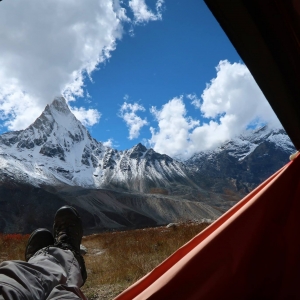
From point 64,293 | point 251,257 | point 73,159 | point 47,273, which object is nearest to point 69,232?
point 47,273

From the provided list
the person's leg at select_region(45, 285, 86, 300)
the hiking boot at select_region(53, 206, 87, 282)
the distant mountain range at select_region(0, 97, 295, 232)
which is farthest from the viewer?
the distant mountain range at select_region(0, 97, 295, 232)

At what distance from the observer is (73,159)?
493 feet

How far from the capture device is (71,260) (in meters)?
1.97

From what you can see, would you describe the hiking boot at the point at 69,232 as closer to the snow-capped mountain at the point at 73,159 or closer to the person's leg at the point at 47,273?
the person's leg at the point at 47,273

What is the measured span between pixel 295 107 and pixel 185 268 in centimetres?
92

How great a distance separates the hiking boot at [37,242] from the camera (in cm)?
229

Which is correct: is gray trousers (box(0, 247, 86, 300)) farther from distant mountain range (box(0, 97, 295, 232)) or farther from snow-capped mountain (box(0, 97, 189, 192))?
snow-capped mountain (box(0, 97, 189, 192))

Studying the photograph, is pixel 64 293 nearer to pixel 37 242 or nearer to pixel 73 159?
pixel 37 242

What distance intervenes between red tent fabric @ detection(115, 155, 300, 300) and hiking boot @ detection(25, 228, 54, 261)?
1161mm

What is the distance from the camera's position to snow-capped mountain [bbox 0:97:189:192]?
106038mm

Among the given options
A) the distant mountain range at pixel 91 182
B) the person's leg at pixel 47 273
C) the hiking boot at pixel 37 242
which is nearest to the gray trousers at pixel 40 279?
the person's leg at pixel 47 273

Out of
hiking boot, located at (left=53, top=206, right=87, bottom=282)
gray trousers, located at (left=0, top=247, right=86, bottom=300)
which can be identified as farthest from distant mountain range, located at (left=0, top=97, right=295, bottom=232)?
gray trousers, located at (left=0, top=247, right=86, bottom=300)

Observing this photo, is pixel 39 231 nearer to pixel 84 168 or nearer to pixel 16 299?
pixel 16 299

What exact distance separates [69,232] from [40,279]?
3.50 feet
